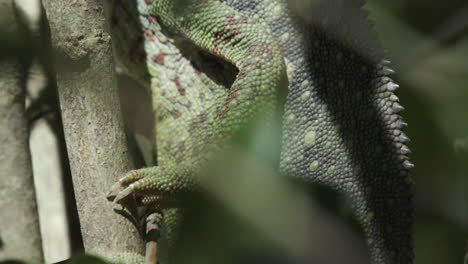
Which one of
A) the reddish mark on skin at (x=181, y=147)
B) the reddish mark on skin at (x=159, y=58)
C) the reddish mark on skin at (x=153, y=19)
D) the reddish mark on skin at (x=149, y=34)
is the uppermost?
the reddish mark on skin at (x=153, y=19)

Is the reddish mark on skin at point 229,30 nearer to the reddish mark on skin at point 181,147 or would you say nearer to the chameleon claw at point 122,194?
the reddish mark on skin at point 181,147

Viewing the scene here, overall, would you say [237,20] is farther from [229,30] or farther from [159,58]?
[159,58]

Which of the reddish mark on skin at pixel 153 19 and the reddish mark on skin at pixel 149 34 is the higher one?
the reddish mark on skin at pixel 153 19

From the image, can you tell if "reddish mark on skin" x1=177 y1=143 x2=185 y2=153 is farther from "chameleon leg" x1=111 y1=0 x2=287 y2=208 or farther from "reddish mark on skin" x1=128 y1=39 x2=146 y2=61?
"reddish mark on skin" x1=128 y1=39 x2=146 y2=61

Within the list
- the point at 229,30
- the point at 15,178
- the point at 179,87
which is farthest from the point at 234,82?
the point at 15,178

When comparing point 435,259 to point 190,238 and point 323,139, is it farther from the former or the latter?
point 190,238

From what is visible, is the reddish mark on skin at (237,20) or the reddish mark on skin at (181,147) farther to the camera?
the reddish mark on skin at (181,147)

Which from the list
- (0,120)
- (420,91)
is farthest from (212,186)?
(420,91)

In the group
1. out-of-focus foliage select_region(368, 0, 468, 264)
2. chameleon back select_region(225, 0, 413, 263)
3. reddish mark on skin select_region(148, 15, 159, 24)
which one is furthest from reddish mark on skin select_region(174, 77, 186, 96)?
out-of-focus foliage select_region(368, 0, 468, 264)

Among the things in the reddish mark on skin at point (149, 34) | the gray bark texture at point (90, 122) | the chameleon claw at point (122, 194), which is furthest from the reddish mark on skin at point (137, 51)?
the chameleon claw at point (122, 194)
